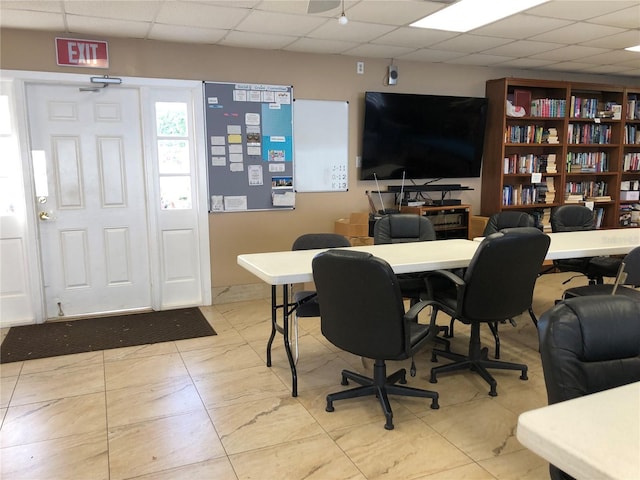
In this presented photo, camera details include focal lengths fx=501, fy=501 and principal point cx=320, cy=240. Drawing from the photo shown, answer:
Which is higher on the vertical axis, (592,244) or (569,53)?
(569,53)

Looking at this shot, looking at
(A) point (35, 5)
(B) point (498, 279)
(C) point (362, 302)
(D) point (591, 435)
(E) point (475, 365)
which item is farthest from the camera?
(A) point (35, 5)

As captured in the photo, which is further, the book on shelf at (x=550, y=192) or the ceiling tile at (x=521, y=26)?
the book on shelf at (x=550, y=192)

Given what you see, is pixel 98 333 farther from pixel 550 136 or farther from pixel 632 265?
pixel 550 136

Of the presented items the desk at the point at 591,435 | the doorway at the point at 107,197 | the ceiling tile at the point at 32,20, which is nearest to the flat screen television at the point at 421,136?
the doorway at the point at 107,197

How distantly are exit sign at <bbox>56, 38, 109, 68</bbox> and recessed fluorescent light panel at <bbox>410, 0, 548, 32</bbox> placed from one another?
2.73 m

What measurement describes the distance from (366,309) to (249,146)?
305cm

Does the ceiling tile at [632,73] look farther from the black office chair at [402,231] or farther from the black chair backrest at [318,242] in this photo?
the black chair backrest at [318,242]

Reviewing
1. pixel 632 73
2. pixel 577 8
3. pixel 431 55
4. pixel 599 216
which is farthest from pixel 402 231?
pixel 632 73

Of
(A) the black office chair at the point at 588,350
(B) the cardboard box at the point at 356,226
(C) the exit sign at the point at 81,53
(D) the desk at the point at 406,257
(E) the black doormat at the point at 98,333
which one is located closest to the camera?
(A) the black office chair at the point at 588,350

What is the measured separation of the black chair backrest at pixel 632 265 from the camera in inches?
129

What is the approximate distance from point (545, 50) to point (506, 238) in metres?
3.42

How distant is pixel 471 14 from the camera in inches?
159

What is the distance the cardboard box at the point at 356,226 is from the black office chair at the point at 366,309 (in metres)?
2.43

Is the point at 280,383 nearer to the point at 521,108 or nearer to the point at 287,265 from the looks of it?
the point at 287,265
